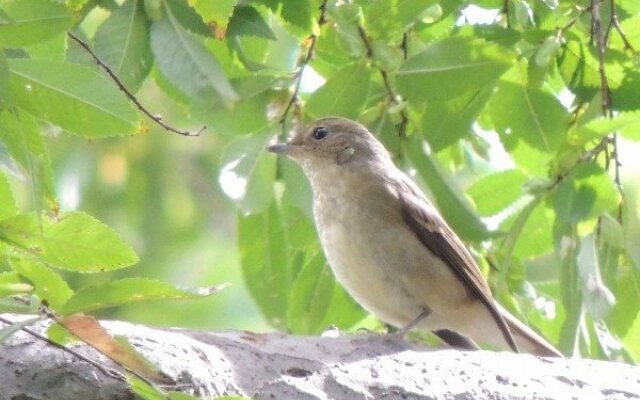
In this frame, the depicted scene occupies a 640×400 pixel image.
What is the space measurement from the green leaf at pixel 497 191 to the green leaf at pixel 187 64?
135 cm

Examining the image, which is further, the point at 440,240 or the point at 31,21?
the point at 440,240

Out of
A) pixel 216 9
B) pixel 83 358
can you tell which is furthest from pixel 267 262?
pixel 83 358

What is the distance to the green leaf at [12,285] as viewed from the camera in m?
2.37

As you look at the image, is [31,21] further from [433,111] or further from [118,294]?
[433,111]

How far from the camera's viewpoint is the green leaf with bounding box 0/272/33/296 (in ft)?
7.77

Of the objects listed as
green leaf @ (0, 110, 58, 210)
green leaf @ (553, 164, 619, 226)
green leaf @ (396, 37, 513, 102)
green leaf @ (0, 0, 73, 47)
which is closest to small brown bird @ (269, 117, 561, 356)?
green leaf @ (396, 37, 513, 102)

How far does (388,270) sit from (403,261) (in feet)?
0.29

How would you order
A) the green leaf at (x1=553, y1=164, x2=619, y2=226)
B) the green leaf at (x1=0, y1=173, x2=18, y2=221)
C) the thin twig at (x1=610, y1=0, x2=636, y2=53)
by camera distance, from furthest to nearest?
the thin twig at (x1=610, y1=0, x2=636, y2=53) < the green leaf at (x1=553, y1=164, x2=619, y2=226) < the green leaf at (x1=0, y1=173, x2=18, y2=221)

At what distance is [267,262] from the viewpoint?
13.9ft

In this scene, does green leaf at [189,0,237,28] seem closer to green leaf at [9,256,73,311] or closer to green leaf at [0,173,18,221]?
green leaf at [0,173,18,221]

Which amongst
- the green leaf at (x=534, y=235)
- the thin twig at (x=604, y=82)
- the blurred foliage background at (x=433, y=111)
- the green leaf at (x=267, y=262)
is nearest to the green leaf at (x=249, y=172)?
the blurred foliage background at (x=433, y=111)

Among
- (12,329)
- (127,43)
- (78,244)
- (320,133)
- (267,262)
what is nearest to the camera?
(12,329)

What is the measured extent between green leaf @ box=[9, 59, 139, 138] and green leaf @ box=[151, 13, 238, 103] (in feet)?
1.56

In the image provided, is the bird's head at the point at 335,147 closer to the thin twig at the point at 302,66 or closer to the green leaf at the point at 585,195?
the thin twig at the point at 302,66
